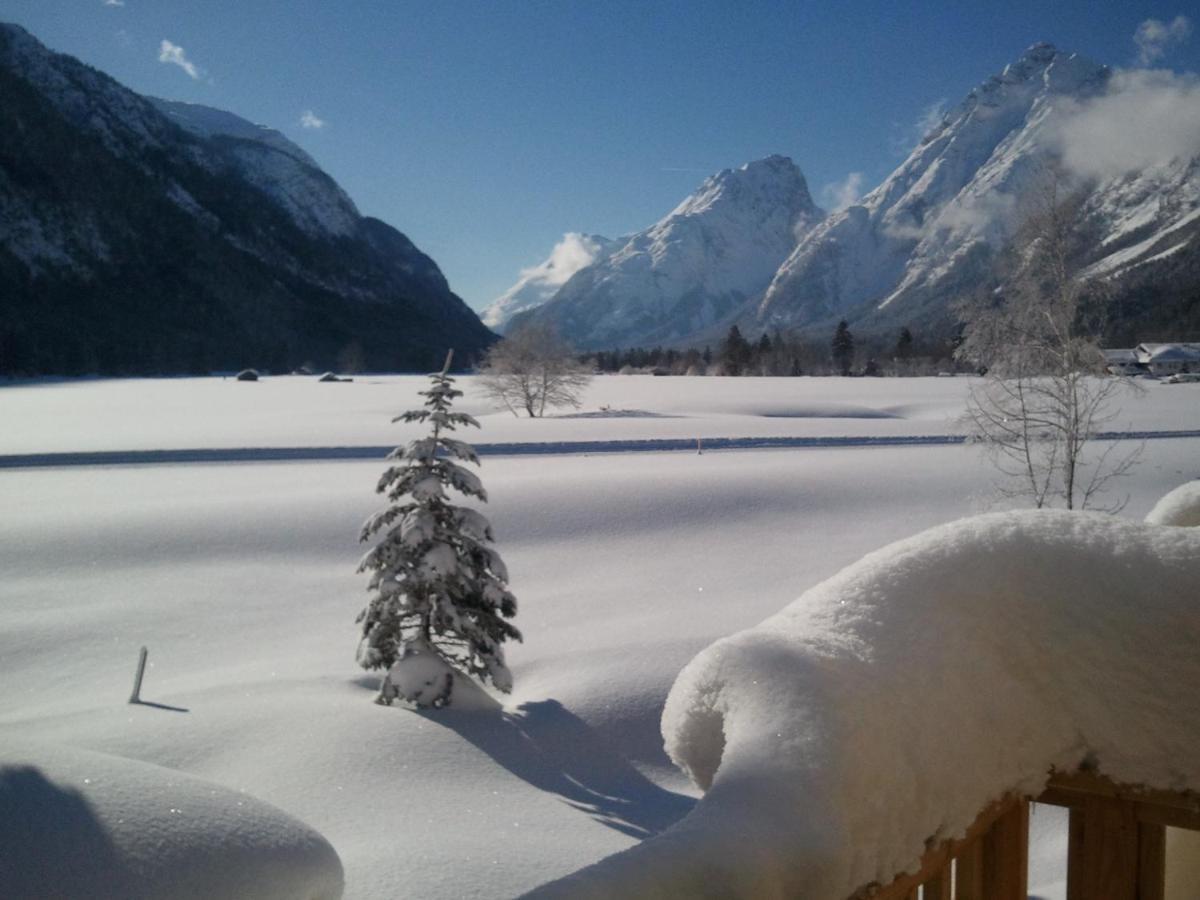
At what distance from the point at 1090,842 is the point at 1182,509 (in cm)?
Answer: 171

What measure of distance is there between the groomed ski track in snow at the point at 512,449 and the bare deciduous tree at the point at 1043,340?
1099 cm

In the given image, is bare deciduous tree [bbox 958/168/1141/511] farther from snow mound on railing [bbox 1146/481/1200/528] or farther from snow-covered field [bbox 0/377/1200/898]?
snow mound on railing [bbox 1146/481/1200/528]

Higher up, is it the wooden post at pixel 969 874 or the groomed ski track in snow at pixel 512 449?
the groomed ski track in snow at pixel 512 449

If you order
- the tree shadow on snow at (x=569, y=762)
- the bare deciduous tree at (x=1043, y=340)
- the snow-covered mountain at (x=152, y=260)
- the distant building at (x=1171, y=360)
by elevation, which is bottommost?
the tree shadow on snow at (x=569, y=762)

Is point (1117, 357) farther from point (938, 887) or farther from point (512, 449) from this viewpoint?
point (938, 887)

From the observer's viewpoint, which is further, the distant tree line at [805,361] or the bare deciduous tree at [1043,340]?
the distant tree line at [805,361]

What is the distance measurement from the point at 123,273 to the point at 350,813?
15062 centimetres

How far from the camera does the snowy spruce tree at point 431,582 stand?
9211 mm

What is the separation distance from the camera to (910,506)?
65.5ft

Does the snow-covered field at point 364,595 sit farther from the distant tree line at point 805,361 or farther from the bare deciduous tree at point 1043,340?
the distant tree line at point 805,361

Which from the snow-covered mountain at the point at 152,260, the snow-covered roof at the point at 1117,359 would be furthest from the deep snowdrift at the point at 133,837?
the snow-covered mountain at the point at 152,260

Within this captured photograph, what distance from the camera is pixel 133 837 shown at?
240 centimetres

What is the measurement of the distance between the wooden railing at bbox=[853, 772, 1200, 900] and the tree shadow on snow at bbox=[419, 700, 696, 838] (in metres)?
5.48

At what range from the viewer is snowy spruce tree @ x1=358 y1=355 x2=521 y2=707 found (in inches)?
363
